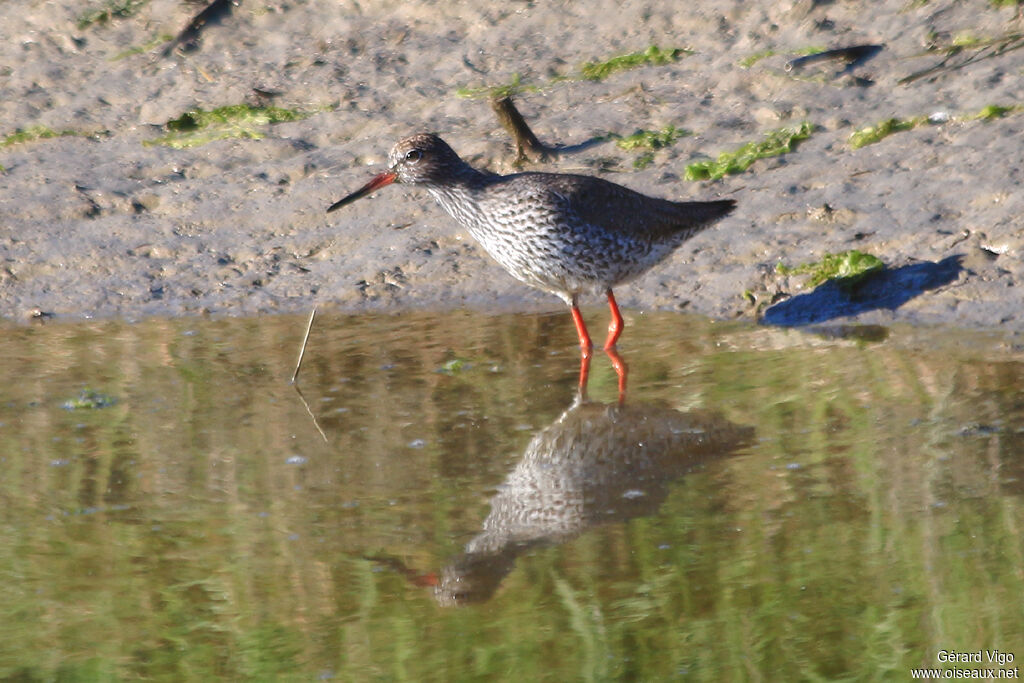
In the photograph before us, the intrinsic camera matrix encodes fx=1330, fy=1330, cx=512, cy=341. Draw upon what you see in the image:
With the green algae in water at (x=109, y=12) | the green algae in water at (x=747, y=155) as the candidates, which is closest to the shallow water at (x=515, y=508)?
the green algae in water at (x=747, y=155)

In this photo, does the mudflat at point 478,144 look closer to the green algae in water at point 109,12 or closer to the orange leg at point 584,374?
the green algae in water at point 109,12

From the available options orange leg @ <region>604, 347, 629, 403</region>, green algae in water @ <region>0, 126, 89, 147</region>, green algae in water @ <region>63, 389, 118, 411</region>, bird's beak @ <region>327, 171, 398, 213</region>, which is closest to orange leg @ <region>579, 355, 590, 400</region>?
orange leg @ <region>604, 347, 629, 403</region>

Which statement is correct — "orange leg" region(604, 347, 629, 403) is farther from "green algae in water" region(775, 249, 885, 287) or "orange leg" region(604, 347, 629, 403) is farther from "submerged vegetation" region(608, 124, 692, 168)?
"submerged vegetation" region(608, 124, 692, 168)

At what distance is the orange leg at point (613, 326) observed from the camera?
7.19 m

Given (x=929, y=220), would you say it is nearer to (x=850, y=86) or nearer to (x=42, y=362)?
(x=850, y=86)

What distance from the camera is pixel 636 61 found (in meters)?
9.95

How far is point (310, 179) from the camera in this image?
30.5ft

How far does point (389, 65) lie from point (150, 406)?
477 cm

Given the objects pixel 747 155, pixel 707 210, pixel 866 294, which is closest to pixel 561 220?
pixel 707 210

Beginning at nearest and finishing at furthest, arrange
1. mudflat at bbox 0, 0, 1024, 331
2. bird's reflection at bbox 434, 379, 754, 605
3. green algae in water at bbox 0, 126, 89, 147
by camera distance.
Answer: bird's reflection at bbox 434, 379, 754, 605
mudflat at bbox 0, 0, 1024, 331
green algae in water at bbox 0, 126, 89, 147

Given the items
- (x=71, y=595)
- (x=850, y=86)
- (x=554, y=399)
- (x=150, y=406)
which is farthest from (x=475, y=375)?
(x=850, y=86)

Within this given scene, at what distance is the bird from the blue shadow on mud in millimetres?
749

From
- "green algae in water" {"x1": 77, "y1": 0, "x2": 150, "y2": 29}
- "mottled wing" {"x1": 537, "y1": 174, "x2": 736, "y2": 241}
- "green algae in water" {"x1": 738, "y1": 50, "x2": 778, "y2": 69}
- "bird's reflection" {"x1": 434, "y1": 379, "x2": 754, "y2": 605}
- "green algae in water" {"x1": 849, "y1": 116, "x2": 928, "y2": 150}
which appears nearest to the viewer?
"bird's reflection" {"x1": 434, "y1": 379, "x2": 754, "y2": 605}

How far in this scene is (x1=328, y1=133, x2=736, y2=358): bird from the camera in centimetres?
709
